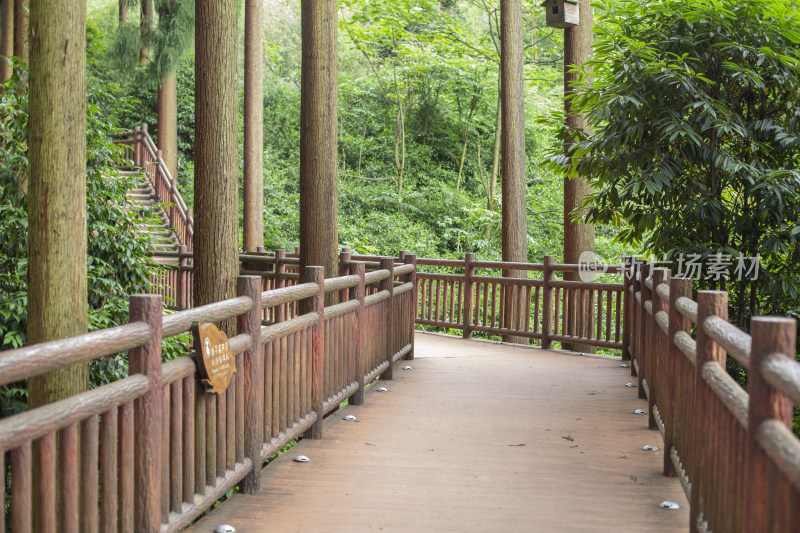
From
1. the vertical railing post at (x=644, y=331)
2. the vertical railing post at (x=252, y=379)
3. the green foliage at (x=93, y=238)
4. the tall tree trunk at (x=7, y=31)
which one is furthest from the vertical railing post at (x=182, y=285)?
the vertical railing post at (x=252, y=379)

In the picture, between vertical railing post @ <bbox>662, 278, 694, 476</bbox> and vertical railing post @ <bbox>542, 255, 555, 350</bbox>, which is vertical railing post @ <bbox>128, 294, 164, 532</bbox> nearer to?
vertical railing post @ <bbox>662, 278, 694, 476</bbox>

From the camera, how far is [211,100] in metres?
5.52

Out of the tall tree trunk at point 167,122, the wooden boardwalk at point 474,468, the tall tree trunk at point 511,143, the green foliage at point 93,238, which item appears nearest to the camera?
the wooden boardwalk at point 474,468

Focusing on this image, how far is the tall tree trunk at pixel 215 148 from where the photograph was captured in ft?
18.0

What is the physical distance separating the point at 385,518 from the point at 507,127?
8.82 meters

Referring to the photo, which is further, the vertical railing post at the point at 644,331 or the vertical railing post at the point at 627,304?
the vertical railing post at the point at 627,304

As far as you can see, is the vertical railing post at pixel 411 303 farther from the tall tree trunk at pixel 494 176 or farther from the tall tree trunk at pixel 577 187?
the tall tree trunk at pixel 494 176

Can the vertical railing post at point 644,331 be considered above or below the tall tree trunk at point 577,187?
below

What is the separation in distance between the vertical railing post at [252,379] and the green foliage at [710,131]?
3387 millimetres

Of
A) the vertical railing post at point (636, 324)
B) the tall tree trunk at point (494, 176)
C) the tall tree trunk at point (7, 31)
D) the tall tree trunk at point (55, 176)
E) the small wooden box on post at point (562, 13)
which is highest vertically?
the tall tree trunk at point (7, 31)

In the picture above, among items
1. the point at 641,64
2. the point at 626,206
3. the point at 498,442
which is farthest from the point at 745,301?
the point at 498,442

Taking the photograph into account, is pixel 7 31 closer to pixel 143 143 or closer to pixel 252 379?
pixel 143 143

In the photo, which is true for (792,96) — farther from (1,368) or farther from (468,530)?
(1,368)

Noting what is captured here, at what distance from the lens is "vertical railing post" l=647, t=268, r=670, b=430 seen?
5131mm
